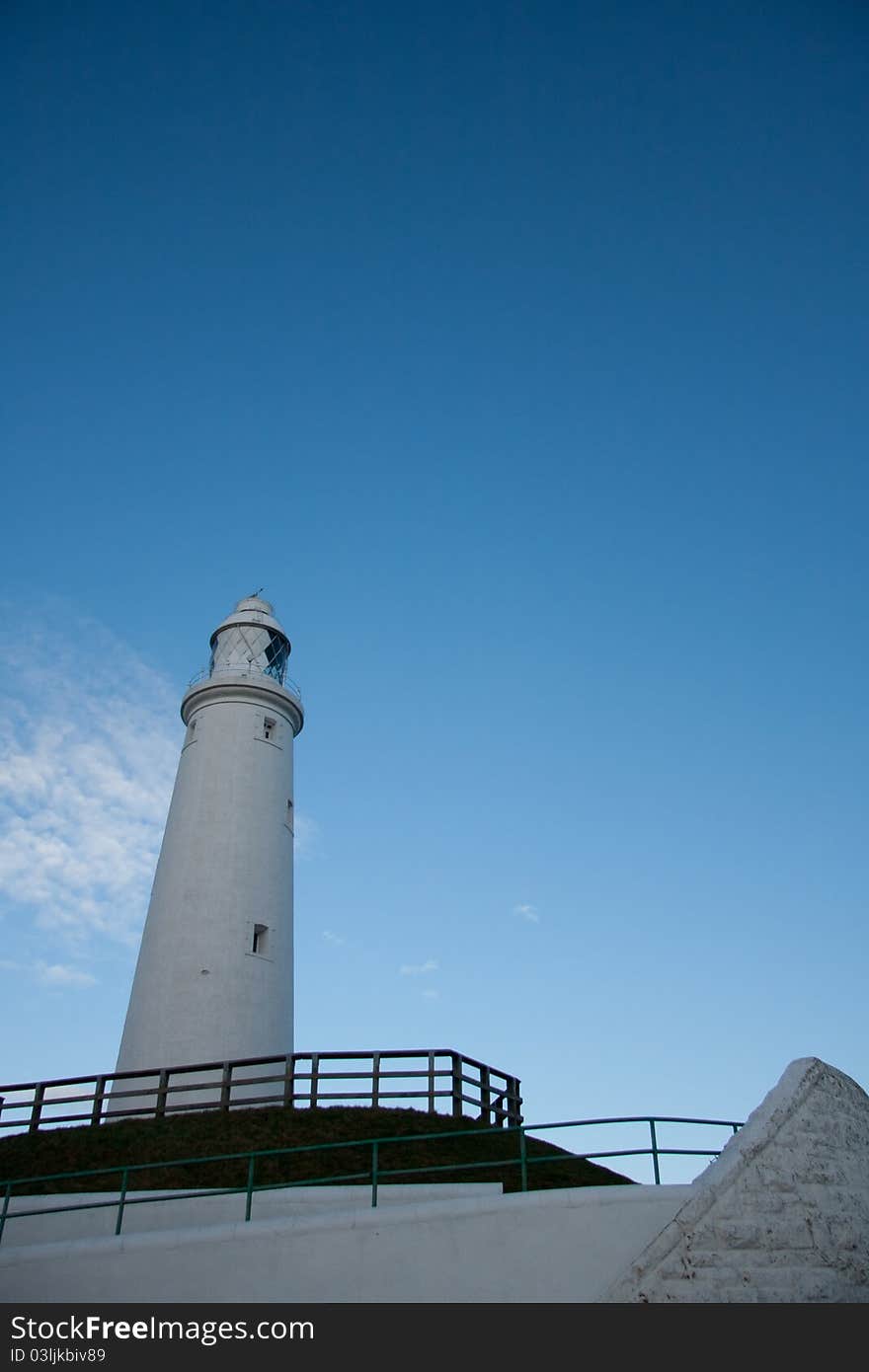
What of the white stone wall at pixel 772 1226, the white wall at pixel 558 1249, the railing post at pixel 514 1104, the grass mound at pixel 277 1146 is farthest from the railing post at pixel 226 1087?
the white stone wall at pixel 772 1226

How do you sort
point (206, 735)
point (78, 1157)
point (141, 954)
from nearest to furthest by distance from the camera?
point (78, 1157), point (141, 954), point (206, 735)

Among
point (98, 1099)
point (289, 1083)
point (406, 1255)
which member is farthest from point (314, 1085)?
point (406, 1255)

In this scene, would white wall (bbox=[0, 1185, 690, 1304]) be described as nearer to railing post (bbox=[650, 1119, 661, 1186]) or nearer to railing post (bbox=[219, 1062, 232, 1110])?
railing post (bbox=[650, 1119, 661, 1186])

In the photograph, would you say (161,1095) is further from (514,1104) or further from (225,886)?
(514,1104)

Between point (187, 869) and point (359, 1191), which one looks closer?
point (359, 1191)

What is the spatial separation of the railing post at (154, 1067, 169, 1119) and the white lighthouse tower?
1822mm

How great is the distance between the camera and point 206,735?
27016mm

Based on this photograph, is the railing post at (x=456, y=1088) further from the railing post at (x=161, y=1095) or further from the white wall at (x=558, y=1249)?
the white wall at (x=558, y=1249)

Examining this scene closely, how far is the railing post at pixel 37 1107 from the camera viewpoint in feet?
66.8

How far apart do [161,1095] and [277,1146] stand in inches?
A: 158

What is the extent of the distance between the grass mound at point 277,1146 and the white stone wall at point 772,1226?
3.76 meters
